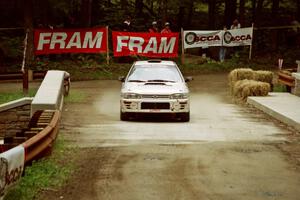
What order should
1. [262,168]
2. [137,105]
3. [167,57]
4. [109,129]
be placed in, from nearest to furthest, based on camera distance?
[262,168] → [109,129] → [137,105] → [167,57]

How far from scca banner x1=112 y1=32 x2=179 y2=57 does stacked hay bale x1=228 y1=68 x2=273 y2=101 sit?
798cm

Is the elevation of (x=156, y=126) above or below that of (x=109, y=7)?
below

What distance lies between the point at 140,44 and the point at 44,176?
72.3ft

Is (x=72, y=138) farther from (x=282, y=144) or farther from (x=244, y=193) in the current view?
(x=244, y=193)

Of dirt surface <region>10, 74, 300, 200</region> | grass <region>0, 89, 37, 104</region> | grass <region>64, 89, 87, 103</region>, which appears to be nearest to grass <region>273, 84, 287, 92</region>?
dirt surface <region>10, 74, 300, 200</region>

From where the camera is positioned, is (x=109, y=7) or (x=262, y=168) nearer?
(x=262, y=168)

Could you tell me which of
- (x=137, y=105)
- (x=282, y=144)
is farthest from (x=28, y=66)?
(x=282, y=144)

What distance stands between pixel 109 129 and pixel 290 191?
22.0ft

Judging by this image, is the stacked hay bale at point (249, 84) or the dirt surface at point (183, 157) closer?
the dirt surface at point (183, 157)

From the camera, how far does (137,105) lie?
1650 cm

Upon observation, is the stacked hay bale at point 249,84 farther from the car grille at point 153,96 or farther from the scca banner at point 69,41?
the scca banner at point 69,41

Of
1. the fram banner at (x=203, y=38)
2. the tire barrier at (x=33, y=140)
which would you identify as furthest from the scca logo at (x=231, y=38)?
the tire barrier at (x=33, y=140)

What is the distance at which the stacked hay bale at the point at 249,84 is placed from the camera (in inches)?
848

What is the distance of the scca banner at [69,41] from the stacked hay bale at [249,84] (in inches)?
358
